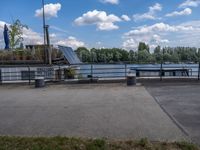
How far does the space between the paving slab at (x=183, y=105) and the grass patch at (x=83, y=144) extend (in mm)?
694

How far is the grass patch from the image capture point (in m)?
5.16

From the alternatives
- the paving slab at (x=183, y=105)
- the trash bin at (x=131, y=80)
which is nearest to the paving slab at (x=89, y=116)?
the paving slab at (x=183, y=105)

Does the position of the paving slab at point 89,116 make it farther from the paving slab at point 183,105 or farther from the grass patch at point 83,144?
the grass patch at point 83,144

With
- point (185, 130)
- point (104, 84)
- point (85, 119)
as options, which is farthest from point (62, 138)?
point (104, 84)

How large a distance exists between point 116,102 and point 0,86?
26.6 ft

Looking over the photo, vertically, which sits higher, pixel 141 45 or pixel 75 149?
pixel 141 45

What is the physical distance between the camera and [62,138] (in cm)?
568

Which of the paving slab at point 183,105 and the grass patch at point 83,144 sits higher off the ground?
the paving slab at point 183,105

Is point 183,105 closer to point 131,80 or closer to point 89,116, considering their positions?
point 89,116

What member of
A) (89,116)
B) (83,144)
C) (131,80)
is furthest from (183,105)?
(131,80)

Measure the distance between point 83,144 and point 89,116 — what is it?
8.24ft

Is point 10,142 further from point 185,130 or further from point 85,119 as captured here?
point 185,130

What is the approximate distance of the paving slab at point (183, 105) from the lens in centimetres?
653

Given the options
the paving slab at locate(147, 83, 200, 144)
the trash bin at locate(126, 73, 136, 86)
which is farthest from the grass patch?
the trash bin at locate(126, 73, 136, 86)
